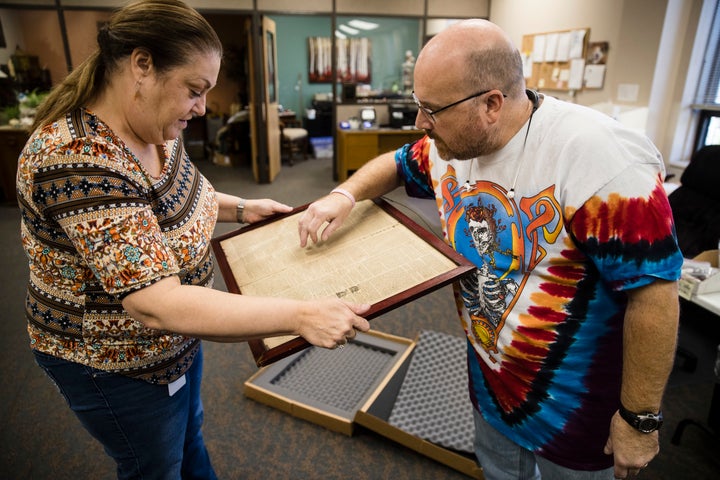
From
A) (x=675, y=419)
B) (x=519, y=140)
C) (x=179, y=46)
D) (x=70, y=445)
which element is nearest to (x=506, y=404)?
(x=519, y=140)

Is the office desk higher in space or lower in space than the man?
lower

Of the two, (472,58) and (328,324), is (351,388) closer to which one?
(328,324)

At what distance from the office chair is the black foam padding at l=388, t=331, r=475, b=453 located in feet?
5.35

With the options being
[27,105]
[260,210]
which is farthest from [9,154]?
[260,210]

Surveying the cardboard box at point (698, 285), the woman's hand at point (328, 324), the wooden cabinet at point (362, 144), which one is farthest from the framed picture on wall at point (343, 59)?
the woman's hand at point (328, 324)

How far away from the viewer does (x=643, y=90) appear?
4.03 meters

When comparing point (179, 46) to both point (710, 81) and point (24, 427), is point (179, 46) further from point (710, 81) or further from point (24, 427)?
point (710, 81)

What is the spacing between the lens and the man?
797 mm

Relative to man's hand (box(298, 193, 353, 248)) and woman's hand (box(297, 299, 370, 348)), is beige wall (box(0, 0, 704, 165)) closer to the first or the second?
man's hand (box(298, 193, 353, 248))

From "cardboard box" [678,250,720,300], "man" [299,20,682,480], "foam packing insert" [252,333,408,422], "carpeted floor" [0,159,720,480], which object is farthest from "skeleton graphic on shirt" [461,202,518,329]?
"cardboard box" [678,250,720,300]

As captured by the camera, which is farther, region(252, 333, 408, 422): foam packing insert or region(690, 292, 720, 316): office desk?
region(252, 333, 408, 422): foam packing insert

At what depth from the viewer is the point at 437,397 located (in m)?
1.98

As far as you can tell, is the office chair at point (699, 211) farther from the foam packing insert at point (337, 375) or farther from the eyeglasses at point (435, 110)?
the eyeglasses at point (435, 110)

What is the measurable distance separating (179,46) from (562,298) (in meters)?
0.88
